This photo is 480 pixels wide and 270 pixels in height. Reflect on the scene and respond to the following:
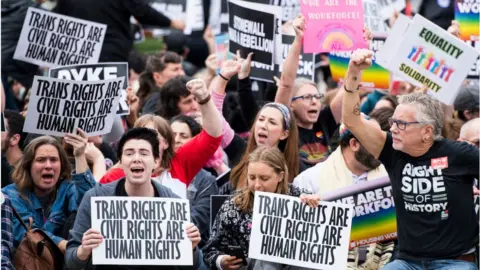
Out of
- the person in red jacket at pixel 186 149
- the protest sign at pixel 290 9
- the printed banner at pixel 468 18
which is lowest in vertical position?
the person in red jacket at pixel 186 149

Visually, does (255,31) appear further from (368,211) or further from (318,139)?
(368,211)

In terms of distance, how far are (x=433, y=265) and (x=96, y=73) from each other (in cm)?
367

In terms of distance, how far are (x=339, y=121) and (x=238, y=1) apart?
1344 millimetres

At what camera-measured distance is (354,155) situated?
383 inches

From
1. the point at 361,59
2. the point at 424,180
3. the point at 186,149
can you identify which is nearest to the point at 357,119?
the point at 361,59

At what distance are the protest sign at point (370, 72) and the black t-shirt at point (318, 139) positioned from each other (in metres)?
1.25

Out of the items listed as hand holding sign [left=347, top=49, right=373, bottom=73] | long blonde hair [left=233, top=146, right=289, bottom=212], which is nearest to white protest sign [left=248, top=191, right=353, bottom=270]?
long blonde hair [left=233, top=146, right=289, bottom=212]

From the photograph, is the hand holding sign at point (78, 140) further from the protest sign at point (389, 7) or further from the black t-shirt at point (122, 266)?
the protest sign at point (389, 7)

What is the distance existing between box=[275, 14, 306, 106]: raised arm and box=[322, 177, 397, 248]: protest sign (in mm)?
1340

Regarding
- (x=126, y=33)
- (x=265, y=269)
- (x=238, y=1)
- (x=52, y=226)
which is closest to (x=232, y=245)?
(x=265, y=269)

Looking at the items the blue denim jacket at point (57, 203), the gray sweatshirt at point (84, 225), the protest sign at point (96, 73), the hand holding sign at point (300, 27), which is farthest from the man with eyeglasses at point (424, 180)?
the protest sign at point (96, 73)

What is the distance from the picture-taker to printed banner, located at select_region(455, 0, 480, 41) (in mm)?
12476

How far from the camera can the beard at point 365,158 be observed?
9688 millimetres

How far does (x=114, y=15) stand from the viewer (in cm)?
1370
